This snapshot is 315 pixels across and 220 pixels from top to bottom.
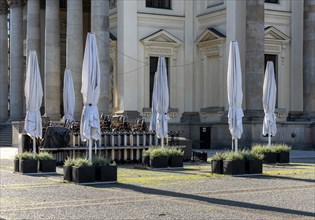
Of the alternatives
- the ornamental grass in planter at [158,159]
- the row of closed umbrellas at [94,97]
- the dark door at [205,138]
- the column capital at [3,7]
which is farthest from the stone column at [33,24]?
the ornamental grass in planter at [158,159]

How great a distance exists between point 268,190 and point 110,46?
27.4 meters

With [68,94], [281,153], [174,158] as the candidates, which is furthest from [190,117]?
[174,158]

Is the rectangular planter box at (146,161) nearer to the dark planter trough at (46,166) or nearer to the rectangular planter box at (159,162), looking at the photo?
the rectangular planter box at (159,162)

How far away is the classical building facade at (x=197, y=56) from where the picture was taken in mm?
40375

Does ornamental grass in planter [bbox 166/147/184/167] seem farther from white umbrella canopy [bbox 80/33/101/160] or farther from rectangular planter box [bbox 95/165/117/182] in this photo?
rectangular planter box [bbox 95/165/117/182]

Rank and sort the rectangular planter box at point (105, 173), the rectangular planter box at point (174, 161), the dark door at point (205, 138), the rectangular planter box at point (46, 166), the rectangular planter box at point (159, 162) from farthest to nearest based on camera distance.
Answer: the dark door at point (205, 138), the rectangular planter box at point (174, 161), the rectangular planter box at point (159, 162), the rectangular planter box at point (46, 166), the rectangular planter box at point (105, 173)

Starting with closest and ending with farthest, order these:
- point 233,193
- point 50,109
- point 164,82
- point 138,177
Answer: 1. point 233,193
2. point 138,177
3. point 164,82
4. point 50,109

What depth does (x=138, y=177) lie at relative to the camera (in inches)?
840

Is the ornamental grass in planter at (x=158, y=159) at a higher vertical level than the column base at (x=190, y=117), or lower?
lower

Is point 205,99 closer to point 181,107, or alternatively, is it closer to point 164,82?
point 181,107

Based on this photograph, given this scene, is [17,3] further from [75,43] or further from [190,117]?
[190,117]

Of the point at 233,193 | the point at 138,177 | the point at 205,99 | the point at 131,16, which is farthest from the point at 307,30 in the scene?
the point at 233,193

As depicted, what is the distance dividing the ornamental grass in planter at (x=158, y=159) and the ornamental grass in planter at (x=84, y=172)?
18.1 ft

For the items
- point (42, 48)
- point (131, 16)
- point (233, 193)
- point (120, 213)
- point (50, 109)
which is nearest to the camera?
point (120, 213)
